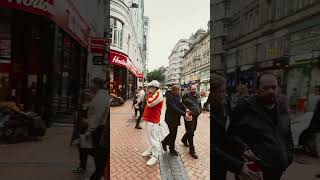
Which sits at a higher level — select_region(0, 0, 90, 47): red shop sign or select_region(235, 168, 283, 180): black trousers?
select_region(0, 0, 90, 47): red shop sign

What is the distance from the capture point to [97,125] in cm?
65

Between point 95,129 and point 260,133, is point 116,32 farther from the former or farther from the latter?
point 260,133

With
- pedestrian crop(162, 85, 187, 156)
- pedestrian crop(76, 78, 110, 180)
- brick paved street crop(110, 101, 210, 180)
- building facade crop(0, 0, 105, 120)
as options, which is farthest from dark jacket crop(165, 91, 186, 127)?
building facade crop(0, 0, 105, 120)

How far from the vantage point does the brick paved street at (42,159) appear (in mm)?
589

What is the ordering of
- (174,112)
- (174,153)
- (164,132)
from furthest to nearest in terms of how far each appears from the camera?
(164,132) < (174,153) < (174,112)

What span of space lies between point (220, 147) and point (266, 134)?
12cm

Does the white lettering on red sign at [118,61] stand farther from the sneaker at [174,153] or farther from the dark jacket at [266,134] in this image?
the sneaker at [174,153]

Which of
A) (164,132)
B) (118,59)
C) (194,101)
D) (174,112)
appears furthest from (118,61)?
(164,132)

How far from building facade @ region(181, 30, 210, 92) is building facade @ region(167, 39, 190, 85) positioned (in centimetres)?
2

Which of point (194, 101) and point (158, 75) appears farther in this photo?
point (158, 75)

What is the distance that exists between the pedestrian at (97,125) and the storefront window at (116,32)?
13 centimetres

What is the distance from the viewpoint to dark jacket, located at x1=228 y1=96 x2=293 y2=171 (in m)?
0.55

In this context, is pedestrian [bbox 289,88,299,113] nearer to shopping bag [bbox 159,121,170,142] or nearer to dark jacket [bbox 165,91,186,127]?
dark jacket [bbox 165,91,186,127]

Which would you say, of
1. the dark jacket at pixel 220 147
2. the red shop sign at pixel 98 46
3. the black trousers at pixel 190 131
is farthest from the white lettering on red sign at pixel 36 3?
the black trousers at pixel 190 131
